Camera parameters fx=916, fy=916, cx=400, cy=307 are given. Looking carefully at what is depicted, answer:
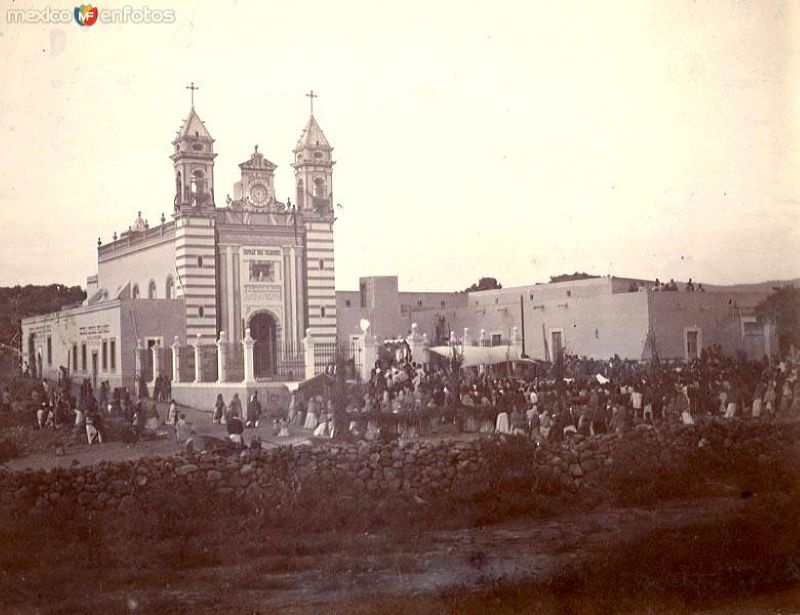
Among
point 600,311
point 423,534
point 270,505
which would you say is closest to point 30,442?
point 270,505

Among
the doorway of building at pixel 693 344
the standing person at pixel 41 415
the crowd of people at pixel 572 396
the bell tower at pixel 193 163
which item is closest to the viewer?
the standing person at pixel 41 415

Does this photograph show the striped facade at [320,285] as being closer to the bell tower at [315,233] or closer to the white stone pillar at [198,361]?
the bell tower at [315,233]

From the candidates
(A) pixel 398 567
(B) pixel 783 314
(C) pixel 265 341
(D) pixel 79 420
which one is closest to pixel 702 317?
(B) pixel 783 314

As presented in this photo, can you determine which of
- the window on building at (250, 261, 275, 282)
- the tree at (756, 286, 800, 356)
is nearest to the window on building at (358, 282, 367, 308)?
the window on building at (250, 261, 275, 282)

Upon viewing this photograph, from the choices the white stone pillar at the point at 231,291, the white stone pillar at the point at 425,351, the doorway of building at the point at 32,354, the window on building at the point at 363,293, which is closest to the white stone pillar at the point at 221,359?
the white stone pillar at the point at 231,291

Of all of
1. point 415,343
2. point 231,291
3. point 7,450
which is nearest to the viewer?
point 7,450

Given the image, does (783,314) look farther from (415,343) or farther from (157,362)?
(157,362)

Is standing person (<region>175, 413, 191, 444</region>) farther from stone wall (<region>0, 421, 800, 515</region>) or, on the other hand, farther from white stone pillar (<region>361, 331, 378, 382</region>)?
white stone pillar (<region>361, 331, 378, 382</region>)
